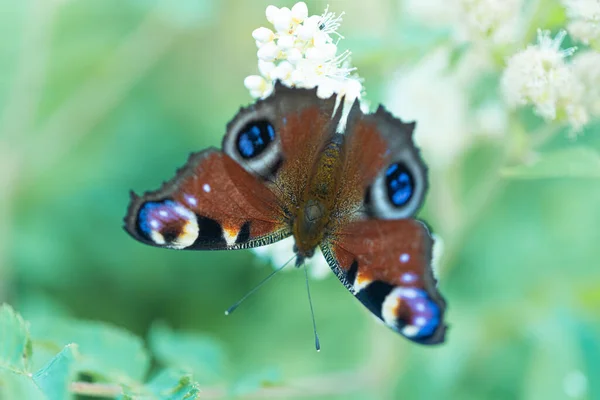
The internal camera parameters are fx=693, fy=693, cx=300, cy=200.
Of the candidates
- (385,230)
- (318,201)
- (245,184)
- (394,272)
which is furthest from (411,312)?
(245,184)

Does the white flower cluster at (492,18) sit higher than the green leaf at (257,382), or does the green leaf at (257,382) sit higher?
the white flower cluster at (492,18)

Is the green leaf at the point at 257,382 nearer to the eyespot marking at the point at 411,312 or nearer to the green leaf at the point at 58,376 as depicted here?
the eyespot marking at the point at 411,312

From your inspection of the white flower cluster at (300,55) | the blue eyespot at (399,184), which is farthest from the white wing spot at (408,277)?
the white flower cluster at (300,55)

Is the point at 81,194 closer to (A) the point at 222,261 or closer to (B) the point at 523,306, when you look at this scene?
(A) the point at 222,261

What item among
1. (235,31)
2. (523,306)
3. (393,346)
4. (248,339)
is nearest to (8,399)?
(393,346)

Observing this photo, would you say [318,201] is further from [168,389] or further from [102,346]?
[102,346]

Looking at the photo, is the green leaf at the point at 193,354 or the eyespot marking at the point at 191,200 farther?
the green leaf at the point at 193,354

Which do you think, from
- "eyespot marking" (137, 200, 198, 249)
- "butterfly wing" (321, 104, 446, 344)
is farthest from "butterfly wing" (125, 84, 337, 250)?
"butterfly wing" (321, 104, 446, 344)
